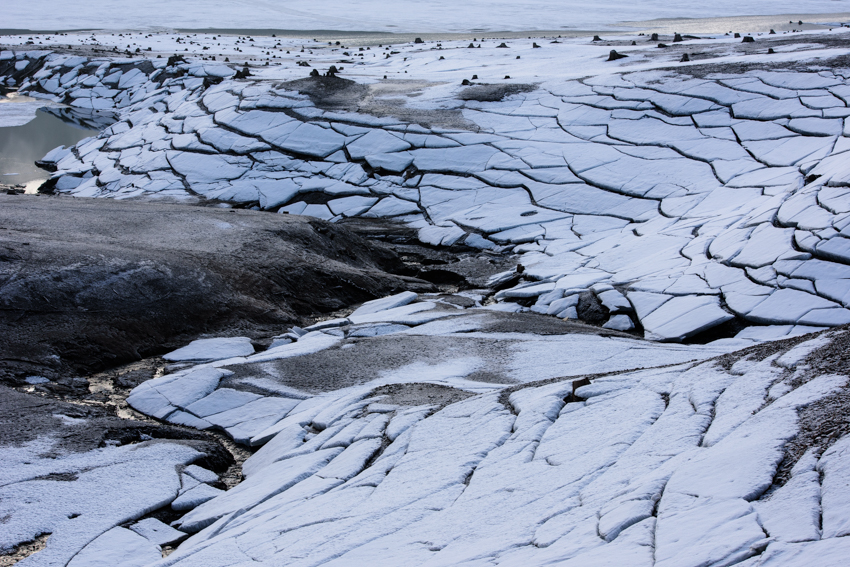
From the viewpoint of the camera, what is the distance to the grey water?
14387mm

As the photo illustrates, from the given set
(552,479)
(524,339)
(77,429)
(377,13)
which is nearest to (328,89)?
(524,339)

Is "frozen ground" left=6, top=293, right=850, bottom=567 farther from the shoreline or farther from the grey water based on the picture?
the shoreline

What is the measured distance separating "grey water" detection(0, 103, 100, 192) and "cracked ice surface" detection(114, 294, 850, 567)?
11734 mm

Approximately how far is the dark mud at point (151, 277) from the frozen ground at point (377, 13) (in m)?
21.3

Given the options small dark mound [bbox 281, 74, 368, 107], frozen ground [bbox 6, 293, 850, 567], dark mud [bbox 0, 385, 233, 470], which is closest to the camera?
frozen ground [bbox 6, 293, 850, 567]

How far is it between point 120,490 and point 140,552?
0.57 meters

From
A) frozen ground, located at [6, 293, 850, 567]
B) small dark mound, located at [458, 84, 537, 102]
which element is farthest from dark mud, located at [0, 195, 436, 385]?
small dark mound, located at [458, 84, 537, 102]

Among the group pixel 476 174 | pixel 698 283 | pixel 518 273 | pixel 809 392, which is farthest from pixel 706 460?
pixel 476 174

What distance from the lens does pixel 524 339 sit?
6270 millimetres

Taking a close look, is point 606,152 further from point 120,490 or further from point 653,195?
point 120,490

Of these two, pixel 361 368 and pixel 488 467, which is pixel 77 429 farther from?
pixel 488 467

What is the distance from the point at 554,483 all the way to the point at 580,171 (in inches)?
306

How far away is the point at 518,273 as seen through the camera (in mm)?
8383

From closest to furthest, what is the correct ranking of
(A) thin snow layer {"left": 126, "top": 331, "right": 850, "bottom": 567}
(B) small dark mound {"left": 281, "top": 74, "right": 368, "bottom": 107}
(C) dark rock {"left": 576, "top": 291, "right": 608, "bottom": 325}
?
1. (A) thin snow layer {"left": 126, "top": 331, "right": 850, "bottom": 567}
2. (C) dark rock {"left": 576, "top": 291, "right": 608, "bottom": 325}
3. (B) small dark mound {"left": 281, "top": 74, "right": 368, "bottom": 107}
